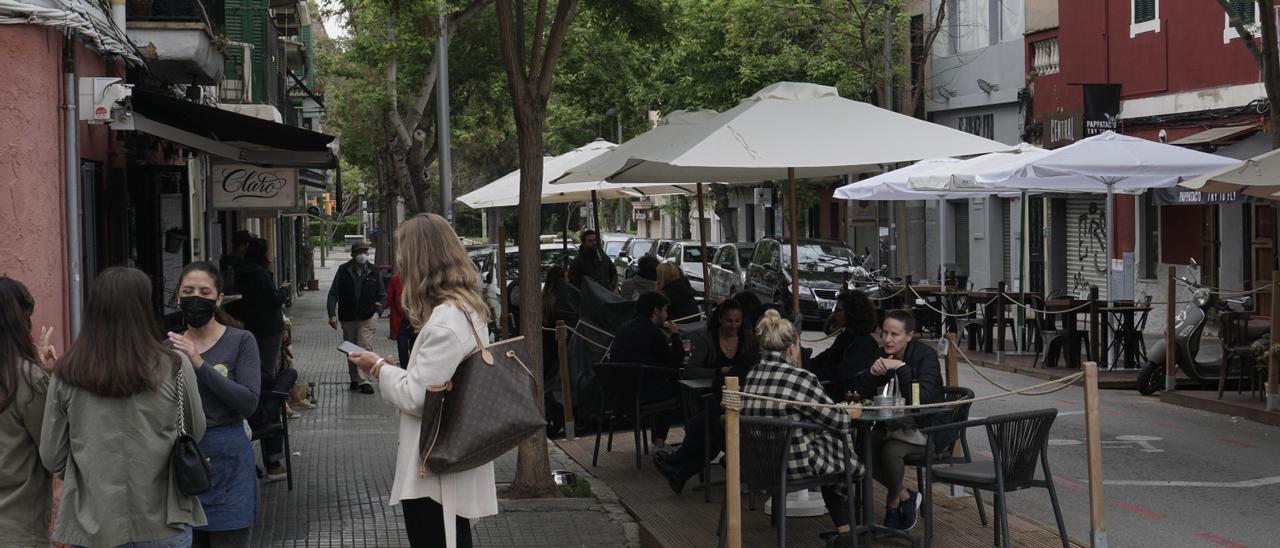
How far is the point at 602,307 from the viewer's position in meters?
12.7

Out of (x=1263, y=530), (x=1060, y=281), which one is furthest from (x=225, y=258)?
(x=1060, y=281)

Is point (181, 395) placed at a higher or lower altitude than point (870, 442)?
higher

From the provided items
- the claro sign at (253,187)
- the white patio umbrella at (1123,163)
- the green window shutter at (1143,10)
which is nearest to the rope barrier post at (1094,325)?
the white patio umbrella at (1123,163)

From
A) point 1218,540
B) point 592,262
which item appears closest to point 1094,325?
point 592,262

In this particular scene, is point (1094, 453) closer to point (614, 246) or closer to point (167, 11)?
point (167, 11)

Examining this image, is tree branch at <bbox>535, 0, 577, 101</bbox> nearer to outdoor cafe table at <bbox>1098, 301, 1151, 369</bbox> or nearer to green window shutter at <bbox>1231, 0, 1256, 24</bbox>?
outdoor cafe table at <bbox>1098, 301, 1151, 369</bbox>

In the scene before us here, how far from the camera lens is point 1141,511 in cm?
942

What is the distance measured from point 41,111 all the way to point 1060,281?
2288cm

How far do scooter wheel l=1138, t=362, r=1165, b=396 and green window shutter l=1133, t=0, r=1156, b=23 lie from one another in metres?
10.6

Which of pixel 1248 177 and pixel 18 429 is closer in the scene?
pixel 18 429

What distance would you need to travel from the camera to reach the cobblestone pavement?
27.4 ft

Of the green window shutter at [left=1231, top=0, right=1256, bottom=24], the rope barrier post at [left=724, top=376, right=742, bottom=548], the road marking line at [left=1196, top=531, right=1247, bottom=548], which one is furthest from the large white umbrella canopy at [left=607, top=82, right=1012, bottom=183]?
the green window shutter at [left=1231, top=0, right=1256, bottom=24]

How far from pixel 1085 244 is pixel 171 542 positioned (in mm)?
24748

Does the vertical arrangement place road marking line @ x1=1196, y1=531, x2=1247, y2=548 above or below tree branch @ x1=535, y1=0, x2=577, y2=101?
below
